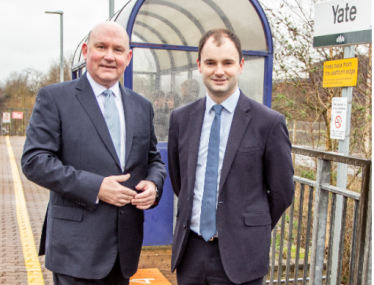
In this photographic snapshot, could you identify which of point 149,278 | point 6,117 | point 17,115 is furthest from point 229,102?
point 17,115

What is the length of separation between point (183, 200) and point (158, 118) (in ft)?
9.73

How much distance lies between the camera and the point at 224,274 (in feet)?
6.81

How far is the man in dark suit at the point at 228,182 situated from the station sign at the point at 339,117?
3.13 metres

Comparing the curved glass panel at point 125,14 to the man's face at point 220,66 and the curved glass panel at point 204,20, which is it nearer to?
the curved glass panel at point 204,20

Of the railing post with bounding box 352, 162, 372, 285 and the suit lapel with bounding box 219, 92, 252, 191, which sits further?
the railing post with bounding box 352, 162, 372, 285

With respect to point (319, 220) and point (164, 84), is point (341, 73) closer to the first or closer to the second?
point (164, 84)

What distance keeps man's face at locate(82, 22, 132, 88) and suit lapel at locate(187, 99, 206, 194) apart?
497mm

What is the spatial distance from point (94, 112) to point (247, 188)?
2.98ft

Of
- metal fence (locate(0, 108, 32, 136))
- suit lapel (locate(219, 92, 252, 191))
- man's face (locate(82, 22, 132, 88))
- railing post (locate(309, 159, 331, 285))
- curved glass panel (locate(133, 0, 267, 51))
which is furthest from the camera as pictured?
metal fence (locate(0, 108, 32, 136))

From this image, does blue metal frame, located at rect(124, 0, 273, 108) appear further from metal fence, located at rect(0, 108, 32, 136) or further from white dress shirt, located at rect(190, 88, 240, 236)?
metal fence, located at rect(0, 108, 32, 136)

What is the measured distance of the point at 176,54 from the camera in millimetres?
5129

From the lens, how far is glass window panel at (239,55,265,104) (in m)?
5.29

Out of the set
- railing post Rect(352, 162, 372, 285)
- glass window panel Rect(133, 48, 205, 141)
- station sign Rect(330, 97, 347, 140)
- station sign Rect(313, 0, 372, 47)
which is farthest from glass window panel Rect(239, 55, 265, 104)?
railing post Rect(352, 162, 372, 285)

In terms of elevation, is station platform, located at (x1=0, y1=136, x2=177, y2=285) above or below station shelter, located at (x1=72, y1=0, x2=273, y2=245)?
below
